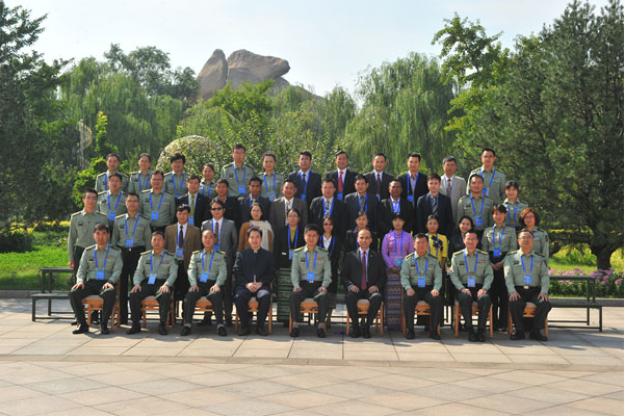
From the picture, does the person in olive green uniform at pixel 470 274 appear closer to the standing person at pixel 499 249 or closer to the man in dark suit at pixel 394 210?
the standing person at pixel 499 249

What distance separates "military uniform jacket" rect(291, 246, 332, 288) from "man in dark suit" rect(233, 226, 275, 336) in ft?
1.16

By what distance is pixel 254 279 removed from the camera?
11539 millimetres

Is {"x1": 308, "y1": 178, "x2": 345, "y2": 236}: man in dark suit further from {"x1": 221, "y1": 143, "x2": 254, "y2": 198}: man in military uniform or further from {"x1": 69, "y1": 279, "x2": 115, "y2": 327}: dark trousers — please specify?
{"x1": 69, "y1": 279, "x2": 115, "y2": 327}: dark trousers

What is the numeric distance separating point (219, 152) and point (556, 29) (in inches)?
332

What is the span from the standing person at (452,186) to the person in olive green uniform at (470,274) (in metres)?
1.15

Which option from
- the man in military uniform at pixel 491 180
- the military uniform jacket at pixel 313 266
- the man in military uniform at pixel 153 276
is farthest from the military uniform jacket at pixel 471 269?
the man in military uniform at pixel 153 276

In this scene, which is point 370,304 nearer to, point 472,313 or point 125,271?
point 472,313

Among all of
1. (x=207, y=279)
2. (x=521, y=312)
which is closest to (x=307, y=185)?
(x=207, y=279)

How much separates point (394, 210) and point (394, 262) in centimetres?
91

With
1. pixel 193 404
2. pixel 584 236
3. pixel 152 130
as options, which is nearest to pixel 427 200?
pixel 193 404

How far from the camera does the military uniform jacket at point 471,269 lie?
37.5 feet

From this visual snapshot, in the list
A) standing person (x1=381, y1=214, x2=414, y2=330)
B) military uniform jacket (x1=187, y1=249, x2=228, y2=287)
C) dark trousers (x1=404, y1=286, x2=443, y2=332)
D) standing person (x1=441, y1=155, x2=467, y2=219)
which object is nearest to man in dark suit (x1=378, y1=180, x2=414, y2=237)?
standing person (x1=381, y1=214, x2=414, y2=330)

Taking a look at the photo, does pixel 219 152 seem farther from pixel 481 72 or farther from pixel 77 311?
pixel 481 72

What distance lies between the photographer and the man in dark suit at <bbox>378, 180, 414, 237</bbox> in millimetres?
12266
